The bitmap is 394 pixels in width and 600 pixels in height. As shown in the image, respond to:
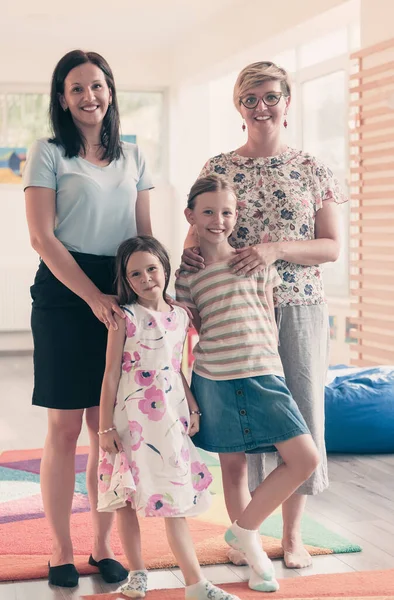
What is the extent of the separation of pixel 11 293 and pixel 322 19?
4024mm

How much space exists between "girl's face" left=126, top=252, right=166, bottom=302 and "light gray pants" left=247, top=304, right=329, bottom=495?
0.41 meters

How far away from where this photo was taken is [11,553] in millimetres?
2893

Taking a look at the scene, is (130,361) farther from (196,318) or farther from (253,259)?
(253,259)

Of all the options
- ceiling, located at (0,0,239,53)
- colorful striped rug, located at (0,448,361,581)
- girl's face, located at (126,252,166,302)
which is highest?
ceiling, located at (0,0,239,53)

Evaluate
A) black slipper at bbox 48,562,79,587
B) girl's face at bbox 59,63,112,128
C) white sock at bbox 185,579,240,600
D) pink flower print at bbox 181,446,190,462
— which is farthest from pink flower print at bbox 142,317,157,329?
black slipper at bbox 48,562,79,587

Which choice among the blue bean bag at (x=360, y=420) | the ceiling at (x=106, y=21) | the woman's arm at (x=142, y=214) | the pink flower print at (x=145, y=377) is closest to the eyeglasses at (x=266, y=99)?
the woman's arm at (x=142, y=214)

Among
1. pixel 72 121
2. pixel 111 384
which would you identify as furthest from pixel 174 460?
pixel 72 121

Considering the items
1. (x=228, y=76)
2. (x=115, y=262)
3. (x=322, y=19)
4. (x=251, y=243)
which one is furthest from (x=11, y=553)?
(x=228, y=76)

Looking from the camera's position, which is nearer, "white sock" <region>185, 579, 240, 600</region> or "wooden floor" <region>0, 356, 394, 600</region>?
"white sock" <region>185, 579, 240, 600</region>

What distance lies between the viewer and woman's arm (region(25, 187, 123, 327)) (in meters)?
2.42

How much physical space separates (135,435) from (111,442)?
0.21ft

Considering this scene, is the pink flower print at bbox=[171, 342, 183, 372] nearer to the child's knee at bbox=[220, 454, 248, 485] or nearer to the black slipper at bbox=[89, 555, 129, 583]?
the child's knee at bbox=[220, 454, 248, 485]

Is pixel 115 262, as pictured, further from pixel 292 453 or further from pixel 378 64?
pixel 378 64

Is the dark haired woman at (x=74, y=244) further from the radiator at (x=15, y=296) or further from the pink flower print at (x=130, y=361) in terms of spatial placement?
the radiator at (x=15, y=296)
